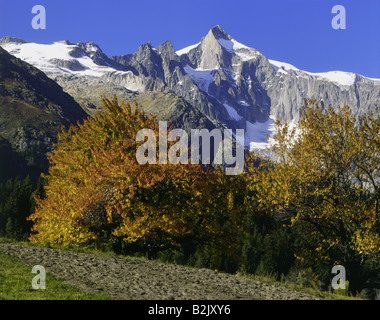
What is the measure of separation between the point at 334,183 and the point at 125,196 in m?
15.5

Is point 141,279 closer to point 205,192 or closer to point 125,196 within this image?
point 125,196

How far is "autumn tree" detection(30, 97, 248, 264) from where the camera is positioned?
26.0m

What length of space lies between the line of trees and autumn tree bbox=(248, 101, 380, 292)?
76 mm

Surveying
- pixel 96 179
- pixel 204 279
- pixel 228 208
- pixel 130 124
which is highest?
pixel 130 124

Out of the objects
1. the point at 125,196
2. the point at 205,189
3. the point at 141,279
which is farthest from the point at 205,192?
the point at 141,279

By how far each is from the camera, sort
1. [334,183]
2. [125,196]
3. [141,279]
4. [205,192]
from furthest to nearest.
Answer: [205,192], [334,183], [125,196], [141,279]

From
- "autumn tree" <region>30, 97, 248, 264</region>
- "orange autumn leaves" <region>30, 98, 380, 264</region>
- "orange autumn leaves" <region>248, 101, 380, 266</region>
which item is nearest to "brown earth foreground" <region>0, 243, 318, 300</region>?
"autumn tree" <region>30, 97, 248, 264</region>

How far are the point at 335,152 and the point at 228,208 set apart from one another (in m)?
9.38

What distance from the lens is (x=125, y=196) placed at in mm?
26828

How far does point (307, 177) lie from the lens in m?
28.1
